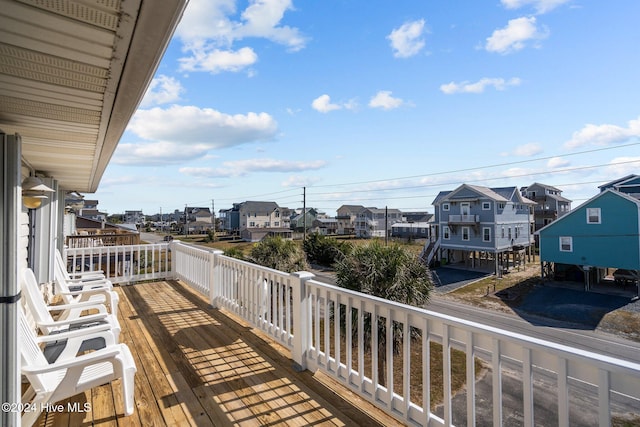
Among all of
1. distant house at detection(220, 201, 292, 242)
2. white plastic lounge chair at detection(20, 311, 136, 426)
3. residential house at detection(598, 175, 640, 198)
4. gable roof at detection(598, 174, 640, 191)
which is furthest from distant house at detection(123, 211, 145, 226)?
white plastic lounge chair at detection(20, 311, 136, 426)

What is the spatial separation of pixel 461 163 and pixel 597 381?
39.4 meters

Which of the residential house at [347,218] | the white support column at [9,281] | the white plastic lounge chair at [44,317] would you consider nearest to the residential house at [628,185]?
the white plastic lounge chair at [44,317]

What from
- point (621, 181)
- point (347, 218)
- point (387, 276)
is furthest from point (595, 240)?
point (347, 218)

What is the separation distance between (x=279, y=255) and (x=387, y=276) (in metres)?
5.61

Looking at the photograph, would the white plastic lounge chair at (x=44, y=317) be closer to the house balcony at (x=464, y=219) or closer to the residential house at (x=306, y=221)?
the house balcony at (x=464, y=219)

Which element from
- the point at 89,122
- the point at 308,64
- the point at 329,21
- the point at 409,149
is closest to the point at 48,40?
the point at 89,122

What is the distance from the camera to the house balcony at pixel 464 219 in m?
23.1

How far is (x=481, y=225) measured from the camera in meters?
23.0

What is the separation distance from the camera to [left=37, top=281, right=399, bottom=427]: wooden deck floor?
89.3 inches

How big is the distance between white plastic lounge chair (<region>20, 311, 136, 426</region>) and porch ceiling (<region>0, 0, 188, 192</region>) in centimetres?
149

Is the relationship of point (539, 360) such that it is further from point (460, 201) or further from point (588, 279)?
point (460, 201)

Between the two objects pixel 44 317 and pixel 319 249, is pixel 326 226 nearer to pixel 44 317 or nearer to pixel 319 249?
pixel 319 249

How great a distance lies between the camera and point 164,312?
481 cm

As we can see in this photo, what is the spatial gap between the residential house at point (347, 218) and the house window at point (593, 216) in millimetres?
34402
